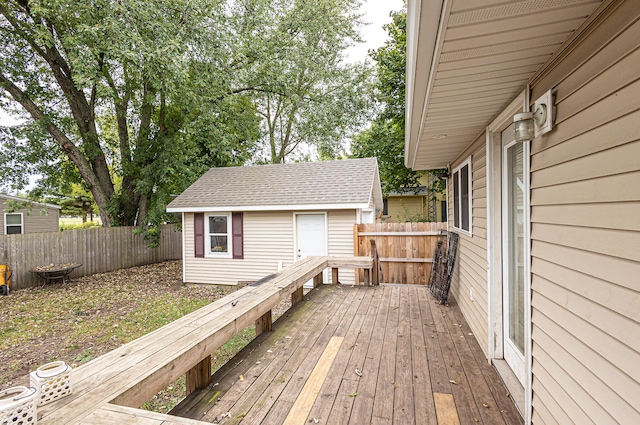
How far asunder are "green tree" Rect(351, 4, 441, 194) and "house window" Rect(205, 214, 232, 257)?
6.67 m

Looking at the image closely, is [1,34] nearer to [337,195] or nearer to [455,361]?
[337,195]

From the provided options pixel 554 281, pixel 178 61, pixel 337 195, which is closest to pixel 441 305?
pixel 554 281

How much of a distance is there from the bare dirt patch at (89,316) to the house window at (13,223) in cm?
668

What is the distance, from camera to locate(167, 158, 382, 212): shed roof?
321 inches

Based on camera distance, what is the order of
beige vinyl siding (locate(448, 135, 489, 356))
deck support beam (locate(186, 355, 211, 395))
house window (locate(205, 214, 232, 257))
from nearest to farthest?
1. deck support beam (locate(186, 355, 211, 395))
2. beige vinyl siding (locate(448, 135, 489, 356))
3. house window (locate(205, 214, 232, 257))

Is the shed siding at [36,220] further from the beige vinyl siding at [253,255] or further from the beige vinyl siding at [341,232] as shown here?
the beige vinyl siding at [341,232]

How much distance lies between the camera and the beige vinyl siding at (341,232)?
8.09m

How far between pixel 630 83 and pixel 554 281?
1.04 metres

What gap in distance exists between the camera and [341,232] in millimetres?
8148

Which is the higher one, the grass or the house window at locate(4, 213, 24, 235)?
the house window at locate(4, 213, 24, 235)

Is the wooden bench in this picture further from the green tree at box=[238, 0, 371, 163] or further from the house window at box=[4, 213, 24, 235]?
the house window at box=[4, 213, 24, 235]

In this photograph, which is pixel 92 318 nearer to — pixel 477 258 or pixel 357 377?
pixel 357 377

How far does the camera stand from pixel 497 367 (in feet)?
9.00

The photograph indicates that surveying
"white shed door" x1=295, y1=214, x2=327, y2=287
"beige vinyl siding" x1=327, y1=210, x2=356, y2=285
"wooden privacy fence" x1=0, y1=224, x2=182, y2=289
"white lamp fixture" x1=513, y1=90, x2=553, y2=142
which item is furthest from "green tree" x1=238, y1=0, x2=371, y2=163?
"white lamp fixture" x1=513, y1=90, x2=553, y2=142
